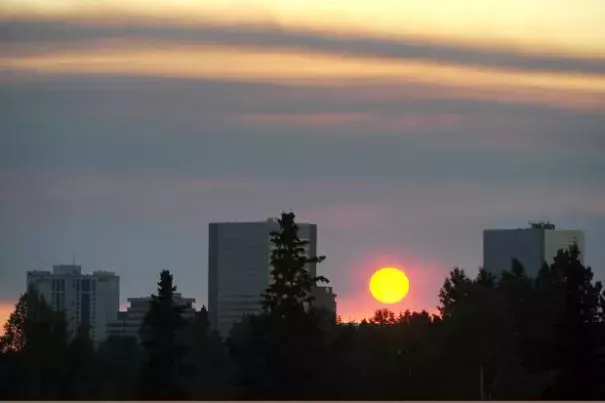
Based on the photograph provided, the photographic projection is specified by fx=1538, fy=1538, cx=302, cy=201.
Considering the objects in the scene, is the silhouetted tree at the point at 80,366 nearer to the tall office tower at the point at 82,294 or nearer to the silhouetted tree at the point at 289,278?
the tall office tower at the point at 82,294

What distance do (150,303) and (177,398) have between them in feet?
4.26

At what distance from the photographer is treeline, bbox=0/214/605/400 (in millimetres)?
18312

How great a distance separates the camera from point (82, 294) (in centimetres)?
1891

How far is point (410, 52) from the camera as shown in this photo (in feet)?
55.8

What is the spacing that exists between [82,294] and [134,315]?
2.63 ft

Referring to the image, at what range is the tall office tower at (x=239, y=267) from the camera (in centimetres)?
1764

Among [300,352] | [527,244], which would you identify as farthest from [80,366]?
[527,244]

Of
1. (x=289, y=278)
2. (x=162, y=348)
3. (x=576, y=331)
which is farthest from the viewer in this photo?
(x=576, y=331)

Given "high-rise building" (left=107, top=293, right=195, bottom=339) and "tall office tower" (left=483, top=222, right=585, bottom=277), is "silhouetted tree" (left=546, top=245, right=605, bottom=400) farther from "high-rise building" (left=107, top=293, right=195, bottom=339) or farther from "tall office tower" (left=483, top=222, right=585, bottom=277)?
"high-rise building" (left=107, top=293, right=195, bottom=339)

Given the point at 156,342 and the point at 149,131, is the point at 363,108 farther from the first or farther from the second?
the point at 156,342

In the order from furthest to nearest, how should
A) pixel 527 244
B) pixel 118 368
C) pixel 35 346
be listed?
pixel 527 244 → pixel 35 346 → pixel 118 368

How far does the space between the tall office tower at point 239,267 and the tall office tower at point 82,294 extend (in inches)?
46.6

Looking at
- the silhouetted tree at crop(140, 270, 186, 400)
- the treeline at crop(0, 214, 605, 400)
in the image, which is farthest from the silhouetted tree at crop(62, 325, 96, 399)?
the silhouetted tree at crop(140, 270, 186, 400)

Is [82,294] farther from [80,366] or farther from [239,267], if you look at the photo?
[239,267]
